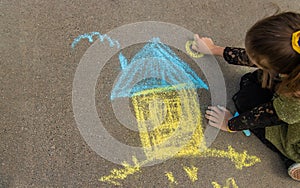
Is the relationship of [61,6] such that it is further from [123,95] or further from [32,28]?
[123,95]

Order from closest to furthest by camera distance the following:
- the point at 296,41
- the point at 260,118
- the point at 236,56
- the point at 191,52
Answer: the point at 296,41, the point at 260,118, the point at 236,56, the point at 191,52

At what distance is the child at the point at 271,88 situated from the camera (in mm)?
937

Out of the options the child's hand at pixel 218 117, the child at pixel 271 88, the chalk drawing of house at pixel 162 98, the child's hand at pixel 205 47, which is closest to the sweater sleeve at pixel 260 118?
the child at pixel 271 88

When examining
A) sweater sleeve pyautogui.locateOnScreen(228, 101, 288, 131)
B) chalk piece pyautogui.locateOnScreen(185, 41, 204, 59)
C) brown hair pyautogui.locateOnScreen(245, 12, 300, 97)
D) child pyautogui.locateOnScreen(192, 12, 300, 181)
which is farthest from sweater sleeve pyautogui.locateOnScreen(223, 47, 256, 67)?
brown hair pyautogui.locateOnScreen(245, 12, 300, 97)

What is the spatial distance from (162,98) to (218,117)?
0.83 ft

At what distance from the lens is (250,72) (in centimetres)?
149

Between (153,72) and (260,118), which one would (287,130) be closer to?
(260,118)

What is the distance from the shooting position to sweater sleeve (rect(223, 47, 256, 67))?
4.50 feet

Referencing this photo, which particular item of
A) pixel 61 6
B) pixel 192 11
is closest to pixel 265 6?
pixel 192 11

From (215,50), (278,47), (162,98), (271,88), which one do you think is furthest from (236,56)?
(278,47)

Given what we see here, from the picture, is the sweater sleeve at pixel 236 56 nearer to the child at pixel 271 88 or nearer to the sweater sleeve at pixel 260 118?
the child at pixel 271 88

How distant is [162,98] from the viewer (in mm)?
1443

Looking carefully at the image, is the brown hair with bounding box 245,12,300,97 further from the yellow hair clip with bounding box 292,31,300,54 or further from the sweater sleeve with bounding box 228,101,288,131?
the sweater sleeve with bounding box 228,101,288,131

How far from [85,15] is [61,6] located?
0.11m
